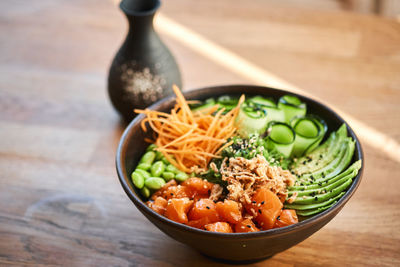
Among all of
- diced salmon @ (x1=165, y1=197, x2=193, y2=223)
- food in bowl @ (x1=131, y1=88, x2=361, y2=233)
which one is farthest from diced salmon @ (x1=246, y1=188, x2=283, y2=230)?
diced salmon @ (x1=165, y1=197, x2=193, y2=223)

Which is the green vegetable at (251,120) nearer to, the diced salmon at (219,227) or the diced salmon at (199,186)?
the diced salmon at (199,186)

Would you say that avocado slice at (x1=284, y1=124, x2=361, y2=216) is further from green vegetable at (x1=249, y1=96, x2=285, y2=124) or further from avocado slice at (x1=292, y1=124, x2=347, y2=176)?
green vegetable at (x1=249, y1=96, x2=285, y2=124)

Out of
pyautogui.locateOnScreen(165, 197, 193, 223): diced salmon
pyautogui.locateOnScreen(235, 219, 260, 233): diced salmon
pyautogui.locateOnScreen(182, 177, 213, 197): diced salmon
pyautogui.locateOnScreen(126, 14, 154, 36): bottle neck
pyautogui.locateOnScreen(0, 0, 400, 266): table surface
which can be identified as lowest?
pyautogui.locateOnScreen(0, 0, 400, 266): table surface

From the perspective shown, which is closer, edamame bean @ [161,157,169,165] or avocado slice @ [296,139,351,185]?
avocado slice @ [296,139,351,185]

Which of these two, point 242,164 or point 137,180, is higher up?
point 242,164

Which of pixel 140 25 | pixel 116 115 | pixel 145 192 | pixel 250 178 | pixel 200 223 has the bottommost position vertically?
pixel 116 115

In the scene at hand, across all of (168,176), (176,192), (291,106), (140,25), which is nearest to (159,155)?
(168,176)

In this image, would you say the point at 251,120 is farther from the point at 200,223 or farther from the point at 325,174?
the point at 200,223
